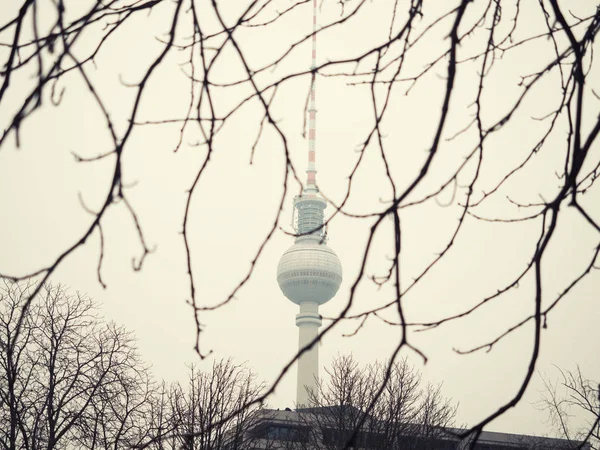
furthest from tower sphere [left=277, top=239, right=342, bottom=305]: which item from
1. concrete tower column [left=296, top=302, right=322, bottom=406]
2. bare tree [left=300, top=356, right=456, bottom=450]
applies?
bare tree [left=300, top=356, right=456, bottom=450]

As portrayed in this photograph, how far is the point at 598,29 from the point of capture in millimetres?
2377

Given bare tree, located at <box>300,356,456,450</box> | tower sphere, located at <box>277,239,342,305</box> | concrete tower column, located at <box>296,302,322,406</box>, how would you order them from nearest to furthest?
bare tree, located at <box>300,356,456,450</box> → tower sphere, located at <box>277,239,342,305</box> → concrete tower column, located at <box>296,302,322,406</box>

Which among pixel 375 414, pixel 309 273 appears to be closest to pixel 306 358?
pixel 309 273

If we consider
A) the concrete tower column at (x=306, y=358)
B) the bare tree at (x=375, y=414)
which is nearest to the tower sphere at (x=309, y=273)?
the concrete tower column at (x=306, y=358)

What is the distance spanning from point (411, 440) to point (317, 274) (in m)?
82.2

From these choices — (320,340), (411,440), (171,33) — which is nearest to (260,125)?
(171,33)

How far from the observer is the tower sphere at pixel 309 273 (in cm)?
Answer: 9944

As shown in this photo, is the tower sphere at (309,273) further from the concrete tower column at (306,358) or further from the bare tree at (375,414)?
the bare tree at (375,414)

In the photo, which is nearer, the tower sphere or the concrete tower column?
the tower sphere

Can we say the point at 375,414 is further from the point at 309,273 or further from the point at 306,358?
the point at 306,358

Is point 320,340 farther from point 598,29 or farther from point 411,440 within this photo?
point 411,440

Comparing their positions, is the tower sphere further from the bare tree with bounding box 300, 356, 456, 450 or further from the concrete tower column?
the bare tree with bounding box 300, 356, 456, 450

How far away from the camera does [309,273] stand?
10006cm

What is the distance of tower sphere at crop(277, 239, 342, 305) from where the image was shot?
326 feet
